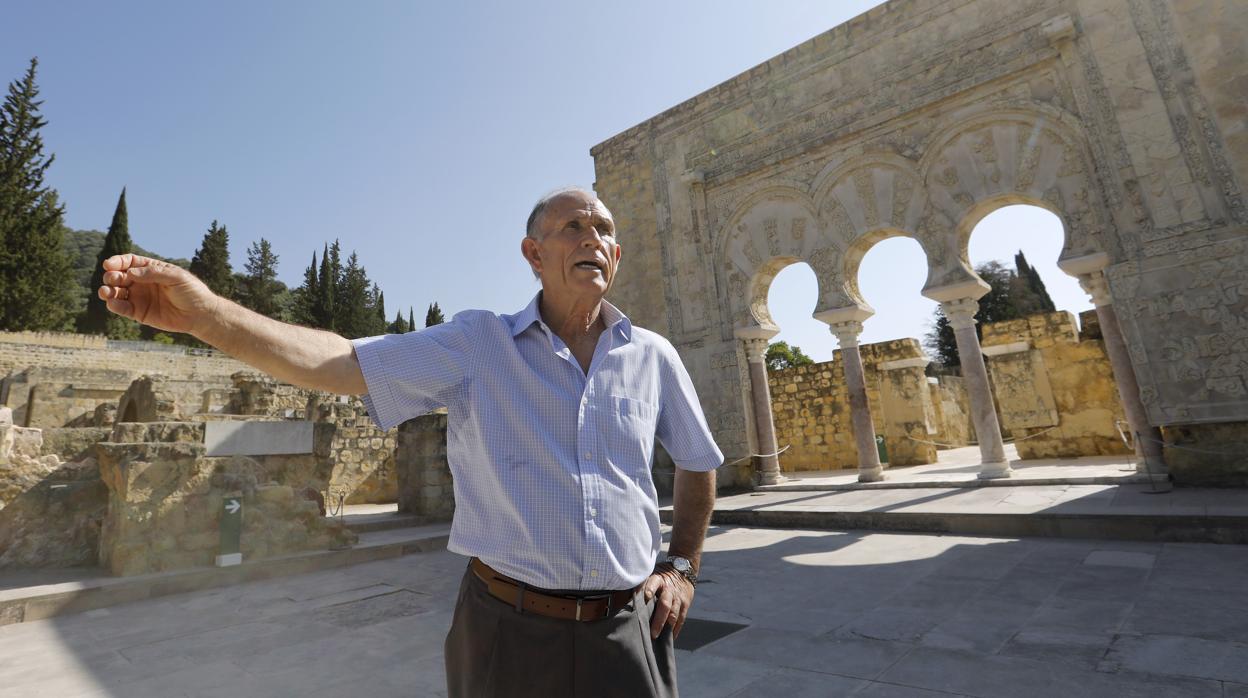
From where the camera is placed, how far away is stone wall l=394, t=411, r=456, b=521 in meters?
8.77

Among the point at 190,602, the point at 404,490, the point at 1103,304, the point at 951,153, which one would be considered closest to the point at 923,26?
the point at 951,153

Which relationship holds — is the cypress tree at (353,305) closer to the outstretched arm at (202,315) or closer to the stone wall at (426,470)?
the stone wall at (426,470)

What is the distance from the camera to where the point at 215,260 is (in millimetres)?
41375

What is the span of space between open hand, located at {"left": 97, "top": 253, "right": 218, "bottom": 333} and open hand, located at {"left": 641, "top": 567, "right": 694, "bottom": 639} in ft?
3.62

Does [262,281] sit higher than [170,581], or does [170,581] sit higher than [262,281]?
[262,281]

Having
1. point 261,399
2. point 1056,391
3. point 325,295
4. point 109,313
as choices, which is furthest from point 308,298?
point 1056,391

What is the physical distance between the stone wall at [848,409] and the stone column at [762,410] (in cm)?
381

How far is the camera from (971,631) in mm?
2990

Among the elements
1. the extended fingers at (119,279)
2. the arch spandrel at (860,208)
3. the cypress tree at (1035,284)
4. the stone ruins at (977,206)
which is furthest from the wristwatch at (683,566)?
the cypress tree at (1035,284)

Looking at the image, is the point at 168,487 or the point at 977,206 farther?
the point at 977,206

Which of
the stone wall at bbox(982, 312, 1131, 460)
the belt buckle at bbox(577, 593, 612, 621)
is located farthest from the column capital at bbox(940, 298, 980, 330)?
the belt buckle at bbox(577, 593, 612, 621)

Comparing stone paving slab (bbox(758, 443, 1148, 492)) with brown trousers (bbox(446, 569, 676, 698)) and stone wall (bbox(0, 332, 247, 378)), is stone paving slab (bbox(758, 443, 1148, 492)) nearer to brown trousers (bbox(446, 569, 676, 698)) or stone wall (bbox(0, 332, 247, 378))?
brown trousers (bbox(446, 569, 676, 698))

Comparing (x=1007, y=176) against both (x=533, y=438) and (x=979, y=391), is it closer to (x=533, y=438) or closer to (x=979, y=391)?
(x=979, y=391)

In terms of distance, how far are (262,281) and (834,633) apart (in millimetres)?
53704
